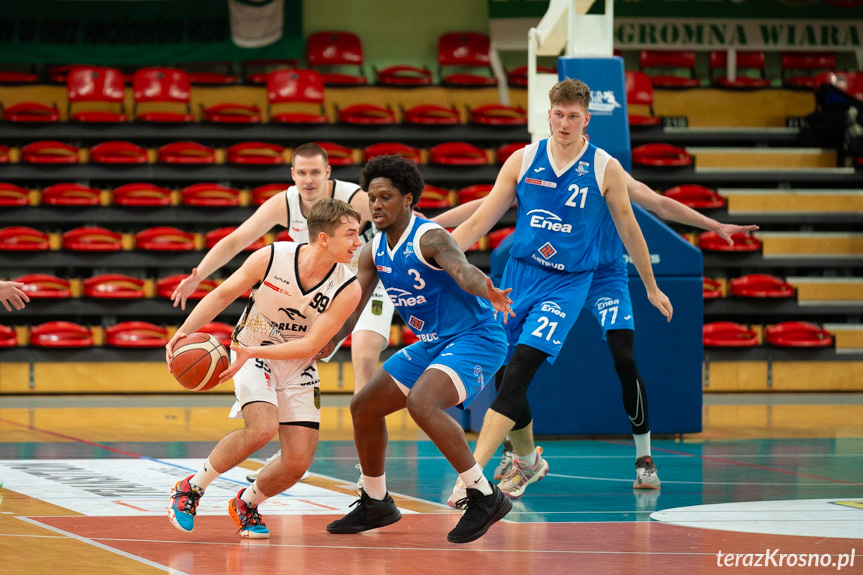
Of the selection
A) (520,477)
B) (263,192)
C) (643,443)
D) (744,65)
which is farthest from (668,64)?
(520,477)

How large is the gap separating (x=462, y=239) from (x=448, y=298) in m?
0.69

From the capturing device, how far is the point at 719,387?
461 inches

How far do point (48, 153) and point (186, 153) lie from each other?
1567mm

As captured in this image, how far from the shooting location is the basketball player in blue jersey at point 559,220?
5.24m

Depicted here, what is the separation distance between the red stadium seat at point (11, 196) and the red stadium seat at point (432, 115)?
4.60 m

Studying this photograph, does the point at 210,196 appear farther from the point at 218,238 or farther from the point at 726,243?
the point at 726,243

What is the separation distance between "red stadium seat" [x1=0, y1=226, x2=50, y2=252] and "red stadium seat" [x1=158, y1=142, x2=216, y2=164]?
167cm

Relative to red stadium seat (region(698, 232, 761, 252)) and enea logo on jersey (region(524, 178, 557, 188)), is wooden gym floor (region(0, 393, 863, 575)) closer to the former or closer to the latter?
enea logo on jersey (region(524, 178, 557, 188))

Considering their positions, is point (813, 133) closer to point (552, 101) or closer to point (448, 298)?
point (552, 101)

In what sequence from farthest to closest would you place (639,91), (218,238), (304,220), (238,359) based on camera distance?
(639,91) → (218,238) → (304,220) → (238,359)

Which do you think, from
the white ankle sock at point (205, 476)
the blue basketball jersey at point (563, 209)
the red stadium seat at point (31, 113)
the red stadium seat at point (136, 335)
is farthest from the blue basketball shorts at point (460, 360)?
the red stadium seat at point (31, 113)

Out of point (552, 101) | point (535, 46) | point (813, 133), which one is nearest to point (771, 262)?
point (813, 133)

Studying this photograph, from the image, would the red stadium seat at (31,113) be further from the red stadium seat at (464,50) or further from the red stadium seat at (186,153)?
the red stadium seat at (464,50)

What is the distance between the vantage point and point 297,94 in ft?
43.8
